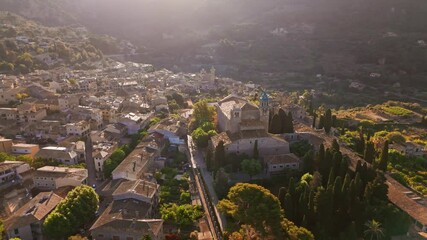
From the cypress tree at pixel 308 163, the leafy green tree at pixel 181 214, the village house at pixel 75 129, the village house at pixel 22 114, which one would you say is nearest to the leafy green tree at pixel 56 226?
the leafy green tree at pixel 181 214

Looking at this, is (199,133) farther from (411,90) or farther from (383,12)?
(383,12)

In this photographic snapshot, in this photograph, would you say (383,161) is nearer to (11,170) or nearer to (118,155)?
(118,155)

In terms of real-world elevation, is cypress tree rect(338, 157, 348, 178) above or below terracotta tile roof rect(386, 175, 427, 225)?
above

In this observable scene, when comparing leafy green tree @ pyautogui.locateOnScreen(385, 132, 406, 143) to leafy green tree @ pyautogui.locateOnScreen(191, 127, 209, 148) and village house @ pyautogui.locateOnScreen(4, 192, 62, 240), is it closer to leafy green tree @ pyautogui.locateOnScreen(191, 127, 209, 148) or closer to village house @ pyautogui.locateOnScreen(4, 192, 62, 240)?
leafy green tree @ pyautogui.locateOnScreen(191, 127, 209, 148)

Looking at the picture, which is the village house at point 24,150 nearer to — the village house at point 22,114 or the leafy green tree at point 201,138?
the village house at point 22,114

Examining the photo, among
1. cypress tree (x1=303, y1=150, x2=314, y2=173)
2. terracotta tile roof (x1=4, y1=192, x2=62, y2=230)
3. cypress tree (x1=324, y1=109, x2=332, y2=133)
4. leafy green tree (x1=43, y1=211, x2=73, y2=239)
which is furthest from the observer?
cypress tree (x1=324, y1=109, x2=332, y2=133)

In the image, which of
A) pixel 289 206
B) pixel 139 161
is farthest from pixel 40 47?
pixel 289 206

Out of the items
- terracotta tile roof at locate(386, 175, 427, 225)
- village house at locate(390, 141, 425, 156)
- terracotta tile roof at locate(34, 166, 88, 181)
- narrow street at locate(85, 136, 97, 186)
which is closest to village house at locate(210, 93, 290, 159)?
terracotta tile roof at locate(386, 175, 427, 225)

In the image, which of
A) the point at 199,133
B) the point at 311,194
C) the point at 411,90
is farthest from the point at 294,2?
the point at 311,194
